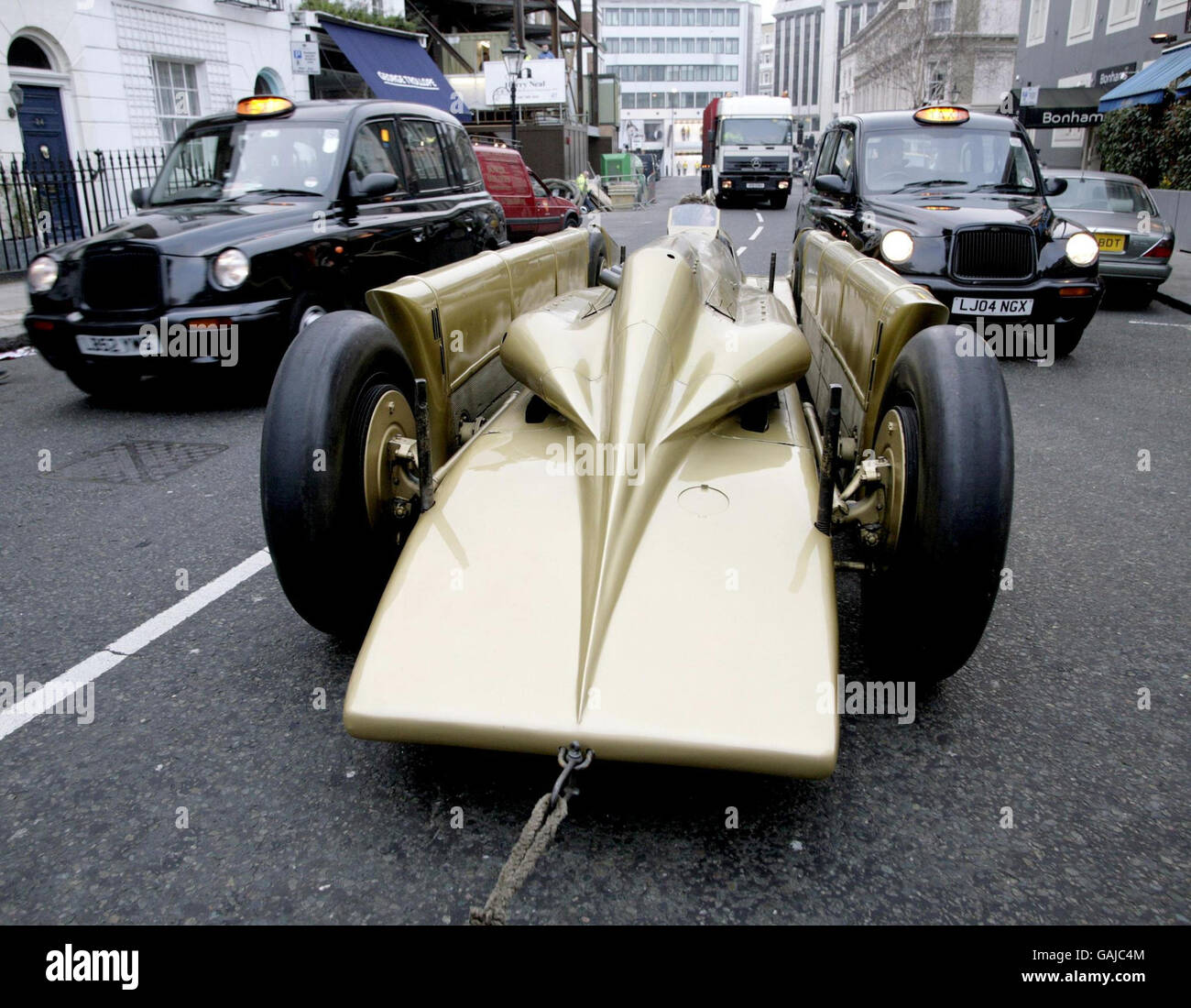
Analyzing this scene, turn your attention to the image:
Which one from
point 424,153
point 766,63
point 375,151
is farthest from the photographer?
point 766,63

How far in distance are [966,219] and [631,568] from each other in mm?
6632

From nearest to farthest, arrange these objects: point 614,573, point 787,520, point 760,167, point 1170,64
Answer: point 614,573 < point 787,520 < point 1170,64 < point 760,167

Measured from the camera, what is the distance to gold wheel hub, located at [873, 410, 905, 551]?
278 cm

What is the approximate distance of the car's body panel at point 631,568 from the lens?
2227mm

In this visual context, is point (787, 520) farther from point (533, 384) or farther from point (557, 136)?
point (557, 136)

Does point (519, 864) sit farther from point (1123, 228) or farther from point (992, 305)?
point (1123, 228)

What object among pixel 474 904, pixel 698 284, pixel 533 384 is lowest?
pixel 474 904

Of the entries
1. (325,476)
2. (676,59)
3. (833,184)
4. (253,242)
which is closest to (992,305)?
(833,184)

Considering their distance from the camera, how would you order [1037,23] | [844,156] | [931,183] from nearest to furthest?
1. [931,183]
2. [844,156]
3. [1037,23]

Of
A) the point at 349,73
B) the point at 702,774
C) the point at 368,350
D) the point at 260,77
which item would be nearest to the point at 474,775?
the point at 702,774

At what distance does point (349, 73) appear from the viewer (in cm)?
2575

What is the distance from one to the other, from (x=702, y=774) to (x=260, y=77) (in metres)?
22.0

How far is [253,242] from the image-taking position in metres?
6.50

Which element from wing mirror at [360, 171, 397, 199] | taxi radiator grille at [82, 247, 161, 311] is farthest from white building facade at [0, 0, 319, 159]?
wing mirror at [360, 171, 397, 199]
